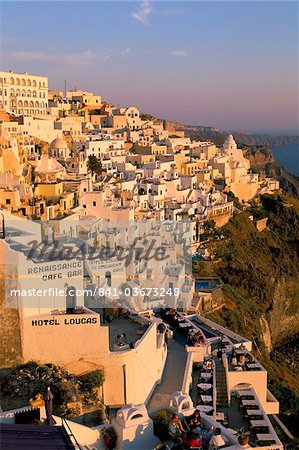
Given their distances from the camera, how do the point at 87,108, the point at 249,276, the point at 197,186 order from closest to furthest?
1. the point at 249,276
2. the point at 197,186
3. the point at 87,108

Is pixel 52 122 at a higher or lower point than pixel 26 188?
higher

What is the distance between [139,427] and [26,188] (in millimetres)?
16444

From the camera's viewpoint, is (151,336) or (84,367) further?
(151,336)

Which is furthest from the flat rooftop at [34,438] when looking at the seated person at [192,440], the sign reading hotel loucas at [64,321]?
the sign reading hotel loucas at [64,321]

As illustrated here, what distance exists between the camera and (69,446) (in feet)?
20.9

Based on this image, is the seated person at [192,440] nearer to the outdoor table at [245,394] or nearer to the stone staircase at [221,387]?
the stone staircase at [221,387]

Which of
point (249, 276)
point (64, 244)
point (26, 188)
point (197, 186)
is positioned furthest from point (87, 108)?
point (64, 244)

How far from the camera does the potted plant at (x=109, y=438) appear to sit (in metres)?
8.49

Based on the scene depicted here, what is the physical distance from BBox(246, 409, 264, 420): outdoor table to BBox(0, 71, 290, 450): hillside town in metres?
0.03

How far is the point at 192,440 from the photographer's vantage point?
7.89 metres

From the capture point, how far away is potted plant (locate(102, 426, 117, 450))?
334 inches

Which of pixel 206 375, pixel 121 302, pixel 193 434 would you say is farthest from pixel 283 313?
pixel 193 434

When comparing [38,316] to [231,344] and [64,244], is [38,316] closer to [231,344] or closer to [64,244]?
[64,244]

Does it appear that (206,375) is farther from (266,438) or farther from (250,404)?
(266,438)
